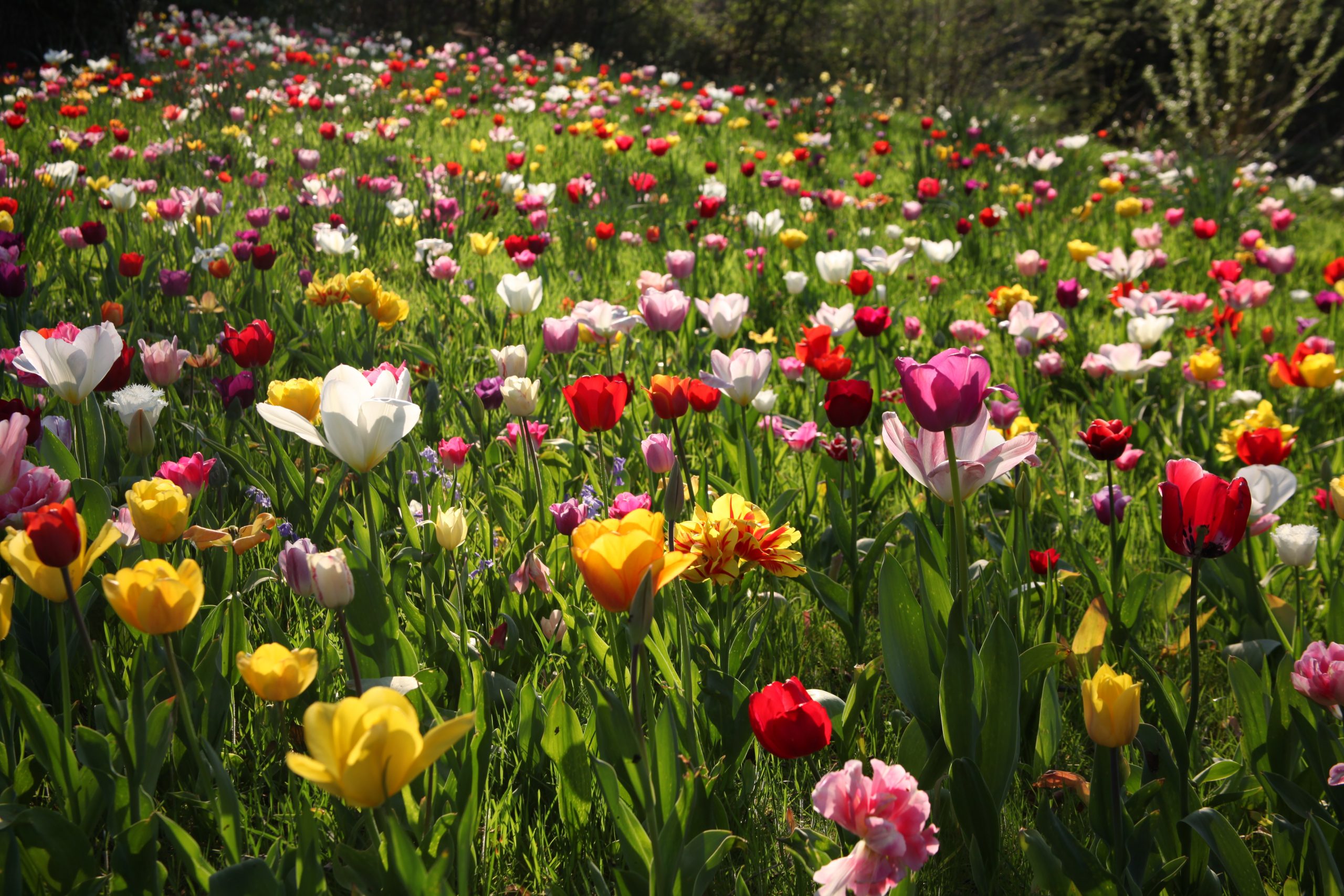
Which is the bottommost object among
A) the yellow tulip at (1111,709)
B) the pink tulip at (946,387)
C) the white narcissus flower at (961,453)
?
the yellow tulip at (1111,709)

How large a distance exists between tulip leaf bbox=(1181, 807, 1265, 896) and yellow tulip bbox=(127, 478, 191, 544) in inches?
51.1

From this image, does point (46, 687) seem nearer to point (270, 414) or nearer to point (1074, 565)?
point (270, 414)

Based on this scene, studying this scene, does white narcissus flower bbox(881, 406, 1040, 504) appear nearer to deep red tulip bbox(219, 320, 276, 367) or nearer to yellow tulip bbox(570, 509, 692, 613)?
yellow tulip bbox(570, 509, 692, 613)

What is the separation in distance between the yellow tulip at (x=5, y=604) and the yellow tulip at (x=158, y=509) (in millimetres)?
148

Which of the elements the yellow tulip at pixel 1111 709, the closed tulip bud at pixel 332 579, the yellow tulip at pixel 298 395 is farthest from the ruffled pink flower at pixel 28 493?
the yellow tulip at pixel 1111 709

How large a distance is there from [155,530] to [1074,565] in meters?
1.67

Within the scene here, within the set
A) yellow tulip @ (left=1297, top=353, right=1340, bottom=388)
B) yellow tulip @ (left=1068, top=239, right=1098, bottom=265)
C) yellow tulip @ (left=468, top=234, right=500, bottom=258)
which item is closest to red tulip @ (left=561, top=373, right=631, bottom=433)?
yellow tulip @ (left=468, top=234, right=500, bottom=258)

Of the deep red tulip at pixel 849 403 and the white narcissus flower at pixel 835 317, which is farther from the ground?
the deep red tulip at pixel 849 403

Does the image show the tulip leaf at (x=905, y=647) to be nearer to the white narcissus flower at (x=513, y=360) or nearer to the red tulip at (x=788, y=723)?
the red tulip at (x=788, y=723)

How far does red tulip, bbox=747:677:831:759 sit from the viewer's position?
93 centimetres

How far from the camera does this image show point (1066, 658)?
1441mm

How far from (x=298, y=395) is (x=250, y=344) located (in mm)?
600

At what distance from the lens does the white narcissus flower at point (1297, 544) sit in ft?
4.52

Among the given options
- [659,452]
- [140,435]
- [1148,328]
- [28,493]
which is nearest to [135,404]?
[140,435]
